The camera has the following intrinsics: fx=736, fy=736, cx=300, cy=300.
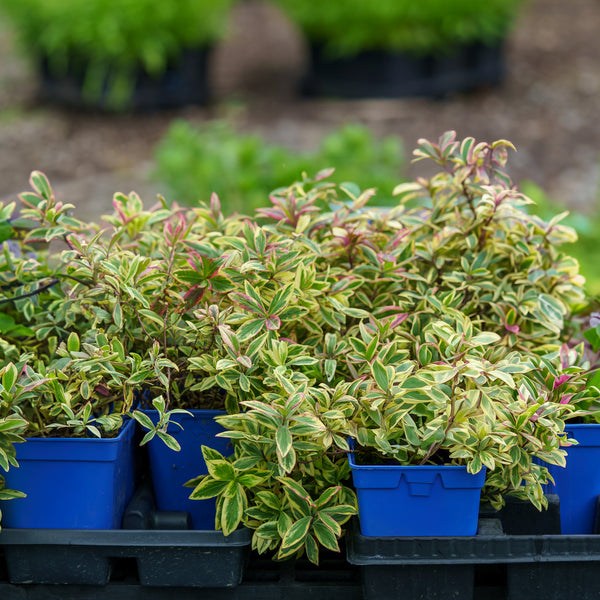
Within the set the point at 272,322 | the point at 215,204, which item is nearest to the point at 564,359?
the point at 272,322

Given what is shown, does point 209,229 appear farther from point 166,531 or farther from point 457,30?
point 457,30

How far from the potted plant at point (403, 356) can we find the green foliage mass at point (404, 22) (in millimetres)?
3770

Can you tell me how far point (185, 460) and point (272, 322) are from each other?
29 centimetres

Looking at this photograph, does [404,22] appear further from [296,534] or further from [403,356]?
[296,534]

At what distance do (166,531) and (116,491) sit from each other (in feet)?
0.39

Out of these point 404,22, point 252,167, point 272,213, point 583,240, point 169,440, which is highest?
point 404,22

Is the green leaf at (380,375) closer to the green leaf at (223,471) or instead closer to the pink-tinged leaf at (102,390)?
the green leaf at (223,471)

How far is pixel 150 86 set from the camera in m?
5.26

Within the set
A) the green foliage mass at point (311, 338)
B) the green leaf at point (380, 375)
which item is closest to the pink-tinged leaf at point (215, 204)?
the green foliage mass at point (311, 338)

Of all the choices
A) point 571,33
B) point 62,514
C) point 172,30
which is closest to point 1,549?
point 62,514

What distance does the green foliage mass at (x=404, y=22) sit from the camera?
490 centimetres

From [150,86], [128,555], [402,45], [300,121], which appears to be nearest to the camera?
[128,555]

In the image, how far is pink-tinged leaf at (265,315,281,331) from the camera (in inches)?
45.7

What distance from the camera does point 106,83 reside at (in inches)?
204
